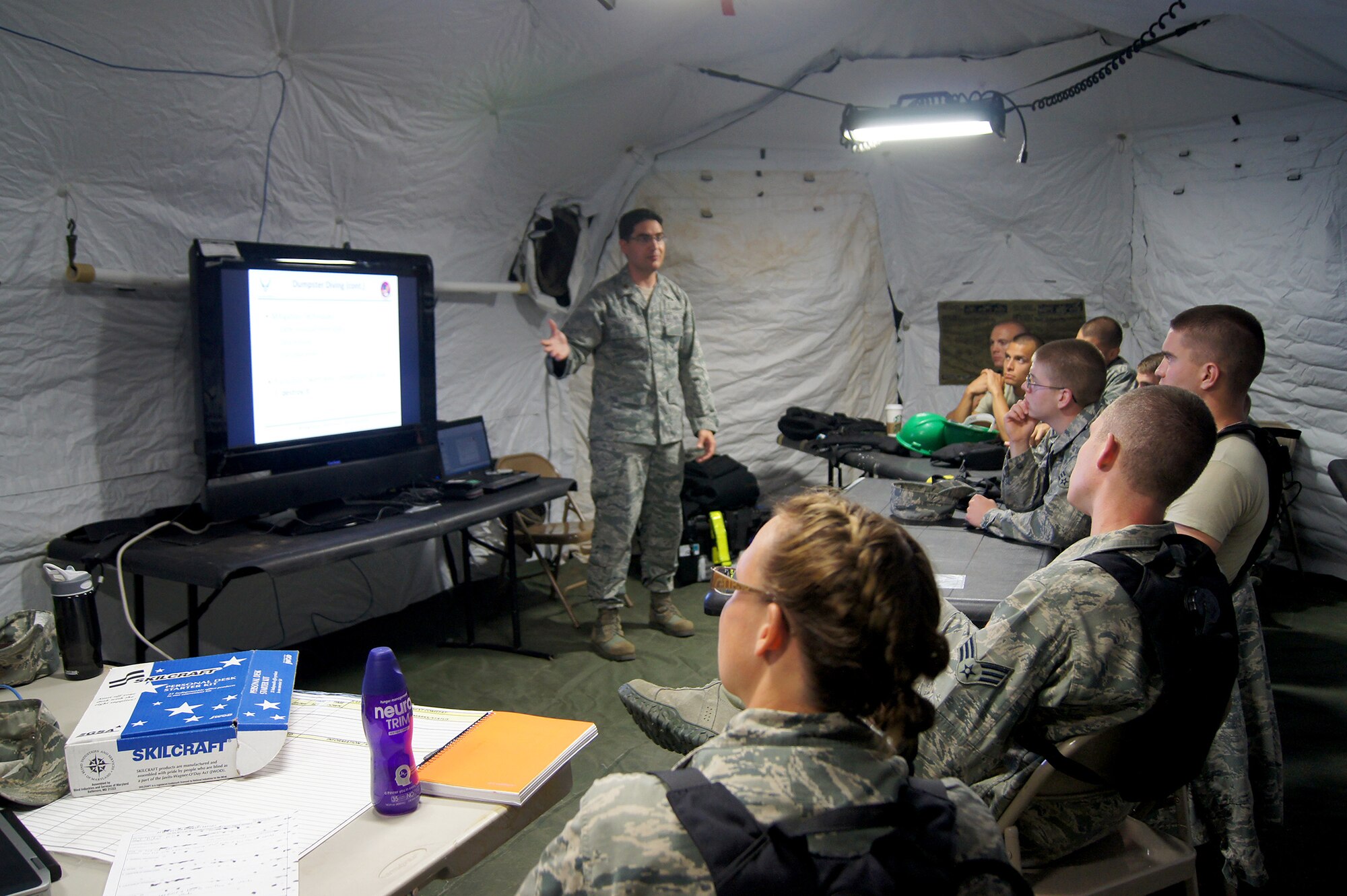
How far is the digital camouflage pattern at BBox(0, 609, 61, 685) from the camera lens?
1.67 meters

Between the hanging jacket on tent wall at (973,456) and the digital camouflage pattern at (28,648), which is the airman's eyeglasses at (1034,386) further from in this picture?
the digital camouflage pattern at (28,648)

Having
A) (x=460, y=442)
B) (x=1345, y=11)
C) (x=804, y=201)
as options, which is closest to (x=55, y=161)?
(x=460, y=442)

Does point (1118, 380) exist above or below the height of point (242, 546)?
above

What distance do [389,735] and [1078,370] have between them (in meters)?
2.27

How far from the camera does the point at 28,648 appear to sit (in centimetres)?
169

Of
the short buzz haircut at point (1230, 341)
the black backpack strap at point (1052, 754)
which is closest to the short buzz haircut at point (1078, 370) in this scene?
the short buzz haircut at point (1230, 341)

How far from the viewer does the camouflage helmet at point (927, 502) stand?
109 inches

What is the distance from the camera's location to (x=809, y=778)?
33.4 inches

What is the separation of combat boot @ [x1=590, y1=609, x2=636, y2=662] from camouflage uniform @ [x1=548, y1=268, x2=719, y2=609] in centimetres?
5

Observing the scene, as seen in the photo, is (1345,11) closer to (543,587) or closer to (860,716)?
(860,716)

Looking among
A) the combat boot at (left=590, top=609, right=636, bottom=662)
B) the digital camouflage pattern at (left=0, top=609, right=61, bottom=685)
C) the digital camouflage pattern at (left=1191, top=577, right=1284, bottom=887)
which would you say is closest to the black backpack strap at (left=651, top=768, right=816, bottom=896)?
the digital camouflage pattern at (left=0, top=609, right=61, bottom=685)

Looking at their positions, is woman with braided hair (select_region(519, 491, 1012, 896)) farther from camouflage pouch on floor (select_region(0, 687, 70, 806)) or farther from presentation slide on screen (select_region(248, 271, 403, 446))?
presentation slide on screen (select_region(248, 271, 403, 446))

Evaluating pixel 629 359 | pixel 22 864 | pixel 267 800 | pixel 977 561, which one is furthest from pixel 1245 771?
pixel 629 359

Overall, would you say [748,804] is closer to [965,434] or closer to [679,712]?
[679,712]
